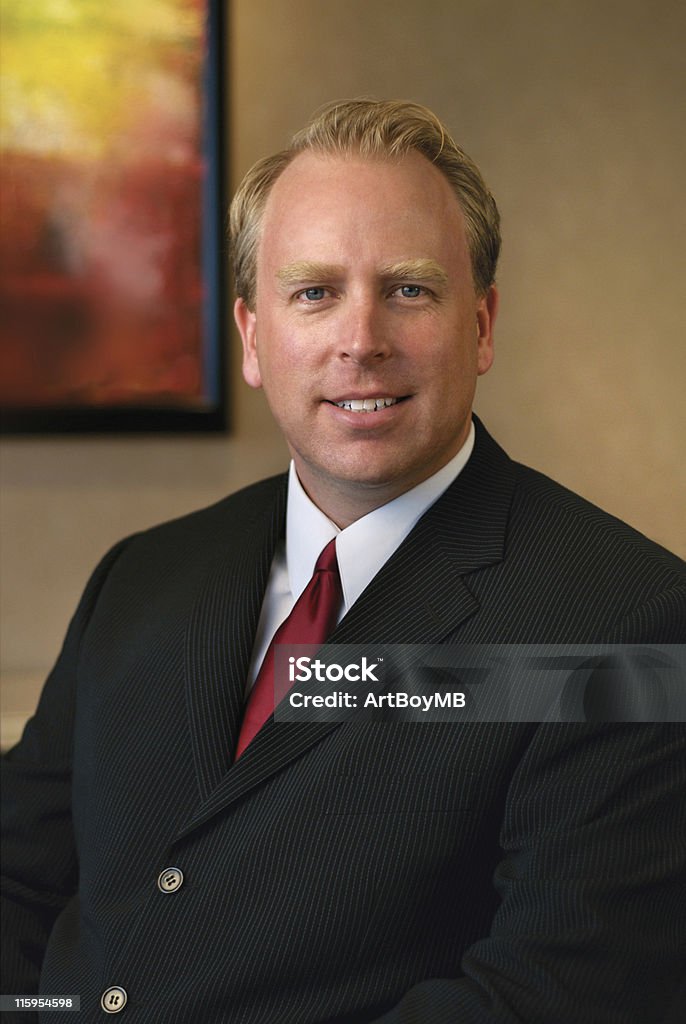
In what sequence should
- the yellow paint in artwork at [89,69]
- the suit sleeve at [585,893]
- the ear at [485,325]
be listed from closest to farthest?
the suit sleeve at [585,893] < the ear at [485,325] < the yellow paint in artwork at [89,69]

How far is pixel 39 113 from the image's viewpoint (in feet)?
7.43

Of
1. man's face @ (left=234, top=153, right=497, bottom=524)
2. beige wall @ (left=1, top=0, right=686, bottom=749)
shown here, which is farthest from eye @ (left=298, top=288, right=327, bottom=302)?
beige wall @ (left=1, top=0, right=686, bottom=749)

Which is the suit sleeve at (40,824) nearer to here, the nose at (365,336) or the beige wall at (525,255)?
the beige wall at (525,255)

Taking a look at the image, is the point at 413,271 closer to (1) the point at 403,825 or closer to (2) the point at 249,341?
(2) the point at 249,341

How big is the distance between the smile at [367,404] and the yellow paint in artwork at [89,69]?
1136mm

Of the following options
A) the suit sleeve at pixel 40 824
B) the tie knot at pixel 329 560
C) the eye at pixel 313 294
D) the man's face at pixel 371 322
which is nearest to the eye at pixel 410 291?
the man's face at pixel 371 322

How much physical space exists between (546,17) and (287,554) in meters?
1.52

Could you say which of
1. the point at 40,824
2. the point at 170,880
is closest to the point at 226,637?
the point at 170,880

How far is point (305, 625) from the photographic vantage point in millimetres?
1535

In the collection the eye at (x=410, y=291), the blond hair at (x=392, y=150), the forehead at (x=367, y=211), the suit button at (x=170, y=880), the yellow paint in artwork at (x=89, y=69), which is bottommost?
the suit button at (x=170, y=880)

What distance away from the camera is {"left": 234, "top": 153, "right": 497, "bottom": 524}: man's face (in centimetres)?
147

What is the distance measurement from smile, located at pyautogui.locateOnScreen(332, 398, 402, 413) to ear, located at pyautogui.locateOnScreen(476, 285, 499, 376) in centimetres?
20

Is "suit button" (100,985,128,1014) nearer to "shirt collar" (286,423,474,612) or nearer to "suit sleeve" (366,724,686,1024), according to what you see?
"suit sleeve" (366,724,686,1024)

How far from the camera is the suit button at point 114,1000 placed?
1.35 meters
